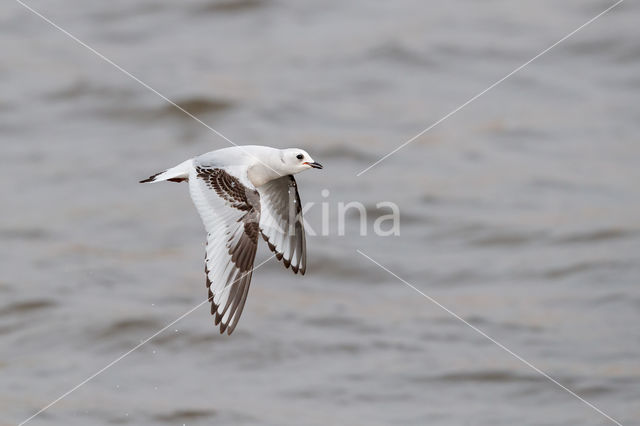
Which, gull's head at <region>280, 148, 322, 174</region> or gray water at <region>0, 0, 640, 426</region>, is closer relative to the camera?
gull's head at <region>280, 148, 322, 174</region>

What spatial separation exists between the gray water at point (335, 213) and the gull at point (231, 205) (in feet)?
8.16

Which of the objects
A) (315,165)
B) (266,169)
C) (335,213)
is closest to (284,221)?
(266,169)

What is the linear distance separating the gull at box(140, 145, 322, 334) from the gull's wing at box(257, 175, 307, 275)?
24 centimetres

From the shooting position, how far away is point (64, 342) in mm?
Answer: 8445

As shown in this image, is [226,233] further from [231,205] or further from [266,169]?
[266,169]

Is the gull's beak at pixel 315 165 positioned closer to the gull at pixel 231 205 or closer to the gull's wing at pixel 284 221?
the gull at pixel 231 205

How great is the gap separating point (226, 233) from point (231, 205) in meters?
0.14

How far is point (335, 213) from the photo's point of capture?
10078 millimetres

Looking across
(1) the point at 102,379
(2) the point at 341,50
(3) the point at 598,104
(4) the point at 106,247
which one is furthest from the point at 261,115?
(1) the point at 102,379

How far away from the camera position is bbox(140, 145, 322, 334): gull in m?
4.94

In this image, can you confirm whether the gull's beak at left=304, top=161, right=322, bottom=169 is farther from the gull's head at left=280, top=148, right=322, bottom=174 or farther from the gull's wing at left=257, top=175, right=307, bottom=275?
the gull's wing at left=257, top=175, right=307, bottom=275

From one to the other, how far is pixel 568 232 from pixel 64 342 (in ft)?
13.5

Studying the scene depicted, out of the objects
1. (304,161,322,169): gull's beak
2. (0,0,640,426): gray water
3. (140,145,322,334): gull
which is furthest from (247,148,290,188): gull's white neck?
(0,0,640,426): gray water

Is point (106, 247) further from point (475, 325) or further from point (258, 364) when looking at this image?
point (475, 325)
